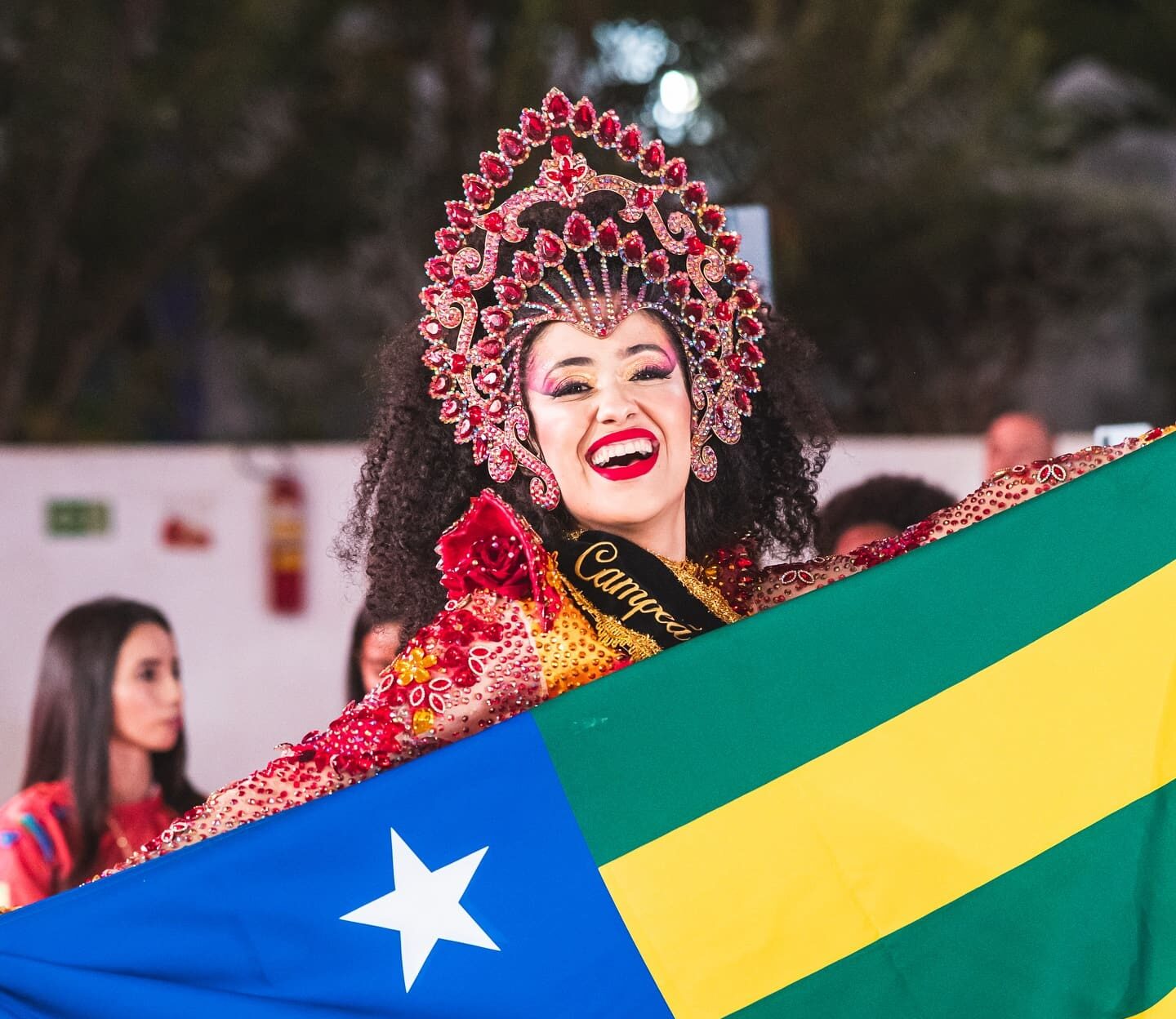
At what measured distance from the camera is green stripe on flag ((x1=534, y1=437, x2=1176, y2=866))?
1.81 metres

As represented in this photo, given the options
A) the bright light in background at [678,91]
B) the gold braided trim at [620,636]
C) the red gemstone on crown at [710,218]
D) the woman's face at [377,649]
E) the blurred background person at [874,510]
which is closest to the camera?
the gold braided trim at [620,636]

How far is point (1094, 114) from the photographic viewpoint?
35.1 feet

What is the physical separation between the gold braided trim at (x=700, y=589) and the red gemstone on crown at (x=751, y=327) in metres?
0.33

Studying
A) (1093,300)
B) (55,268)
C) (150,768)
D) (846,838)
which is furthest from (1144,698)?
(1093,300)

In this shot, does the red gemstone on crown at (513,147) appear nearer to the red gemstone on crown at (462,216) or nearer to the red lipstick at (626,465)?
the red gemstone on crown at (462,216)

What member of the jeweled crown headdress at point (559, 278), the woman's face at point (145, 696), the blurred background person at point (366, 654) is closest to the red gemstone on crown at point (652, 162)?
the jeweled crown headdress at point (559, 278)

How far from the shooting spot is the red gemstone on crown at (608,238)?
208 centimetres

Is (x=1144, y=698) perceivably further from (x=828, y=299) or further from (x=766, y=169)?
(x=828, y=299)

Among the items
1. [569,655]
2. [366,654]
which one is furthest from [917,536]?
[366,654]

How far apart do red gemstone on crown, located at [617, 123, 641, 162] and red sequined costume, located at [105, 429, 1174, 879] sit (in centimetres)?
49

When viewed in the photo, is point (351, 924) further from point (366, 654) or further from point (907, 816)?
point (366, 654)

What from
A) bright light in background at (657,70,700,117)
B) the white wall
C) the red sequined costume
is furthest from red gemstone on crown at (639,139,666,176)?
the white wall

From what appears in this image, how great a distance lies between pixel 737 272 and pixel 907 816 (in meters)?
0.78

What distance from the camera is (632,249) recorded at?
82.0 inches
